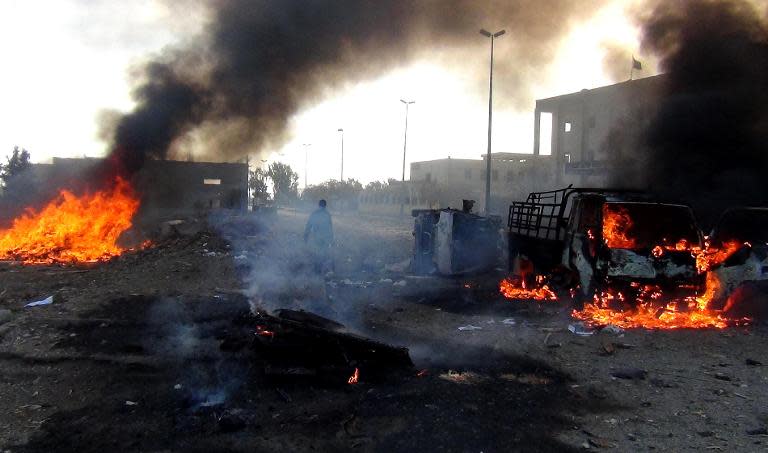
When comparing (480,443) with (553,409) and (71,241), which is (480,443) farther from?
(71,241)

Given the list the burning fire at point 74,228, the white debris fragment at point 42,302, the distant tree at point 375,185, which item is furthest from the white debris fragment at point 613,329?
the distant tree at point 375,185

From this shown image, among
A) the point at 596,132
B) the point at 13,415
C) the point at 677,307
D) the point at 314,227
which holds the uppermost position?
the point at 596,132

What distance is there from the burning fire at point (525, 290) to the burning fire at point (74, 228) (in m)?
9.34

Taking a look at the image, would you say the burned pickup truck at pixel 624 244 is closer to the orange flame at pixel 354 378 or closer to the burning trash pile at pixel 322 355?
the burning trash pile at pixel 322 355

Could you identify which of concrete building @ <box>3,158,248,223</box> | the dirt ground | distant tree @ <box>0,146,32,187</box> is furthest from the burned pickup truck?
distant tree @ <box>0,146,32,187</box>

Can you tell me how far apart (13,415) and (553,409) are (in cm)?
431

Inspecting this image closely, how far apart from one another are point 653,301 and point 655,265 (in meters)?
0.48

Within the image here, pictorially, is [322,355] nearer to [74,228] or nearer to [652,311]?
[652,311]

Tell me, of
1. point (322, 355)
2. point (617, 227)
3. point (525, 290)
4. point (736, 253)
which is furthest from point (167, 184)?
point (736, 253)

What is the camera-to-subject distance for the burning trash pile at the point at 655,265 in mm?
6695

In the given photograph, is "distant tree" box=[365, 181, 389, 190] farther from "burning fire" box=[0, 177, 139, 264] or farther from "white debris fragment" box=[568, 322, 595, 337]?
"white debris fragment" box=[568, 322, 595, 337]

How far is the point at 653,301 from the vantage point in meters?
6.79

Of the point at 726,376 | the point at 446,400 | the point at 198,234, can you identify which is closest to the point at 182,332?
the point at 446,400

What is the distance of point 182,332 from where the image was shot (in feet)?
21.2
